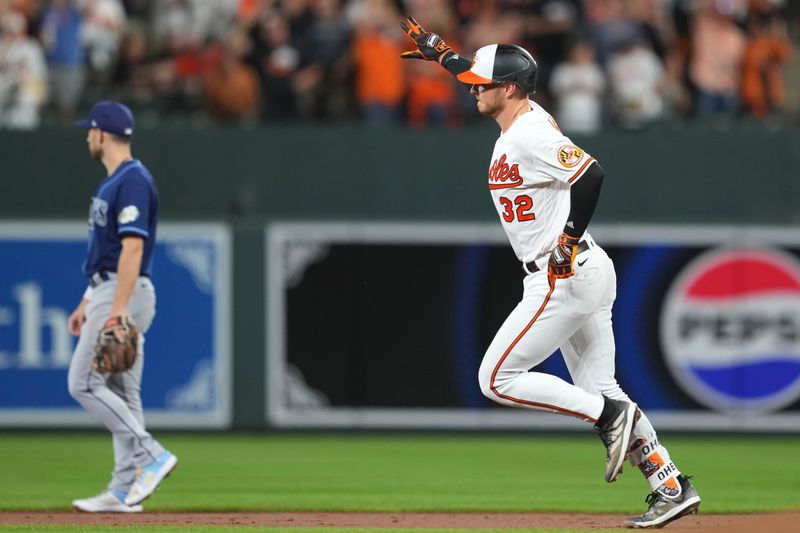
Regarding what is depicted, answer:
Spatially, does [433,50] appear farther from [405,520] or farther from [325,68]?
[325,68]

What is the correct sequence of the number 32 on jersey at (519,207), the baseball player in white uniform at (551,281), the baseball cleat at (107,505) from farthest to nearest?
the baseball cleat at (107,505)
the number 32 on jersey at (519,207)
the baseball player in white uniform at (551,281)

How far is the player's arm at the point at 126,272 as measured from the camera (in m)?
7.46

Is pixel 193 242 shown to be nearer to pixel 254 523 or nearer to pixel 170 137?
pixel 170 137

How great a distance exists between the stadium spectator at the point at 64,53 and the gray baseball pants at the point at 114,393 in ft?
21.3

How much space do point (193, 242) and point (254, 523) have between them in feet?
19.0

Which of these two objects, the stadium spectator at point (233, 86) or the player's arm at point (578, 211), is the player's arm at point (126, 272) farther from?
the stadium spectator at point (233, 86)

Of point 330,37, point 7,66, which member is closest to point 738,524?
point 330,37

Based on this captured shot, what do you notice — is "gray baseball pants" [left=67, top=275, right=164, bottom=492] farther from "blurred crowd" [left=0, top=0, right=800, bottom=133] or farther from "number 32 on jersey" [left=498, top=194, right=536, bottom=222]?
"blurred crowd" [left=0, top=0, right=800, bottom=133]

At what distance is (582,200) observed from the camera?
6.45m

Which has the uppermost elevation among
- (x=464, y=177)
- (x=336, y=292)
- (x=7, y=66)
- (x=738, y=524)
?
(x=7, y=66)

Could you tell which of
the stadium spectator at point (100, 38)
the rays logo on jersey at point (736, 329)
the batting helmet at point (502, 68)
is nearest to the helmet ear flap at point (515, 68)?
the batting helmet at point (502, 68)

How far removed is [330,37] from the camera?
45.8 ft

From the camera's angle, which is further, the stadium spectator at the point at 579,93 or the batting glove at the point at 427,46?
the stadium spectator at the point at 579,93

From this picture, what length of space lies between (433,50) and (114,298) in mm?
2204
